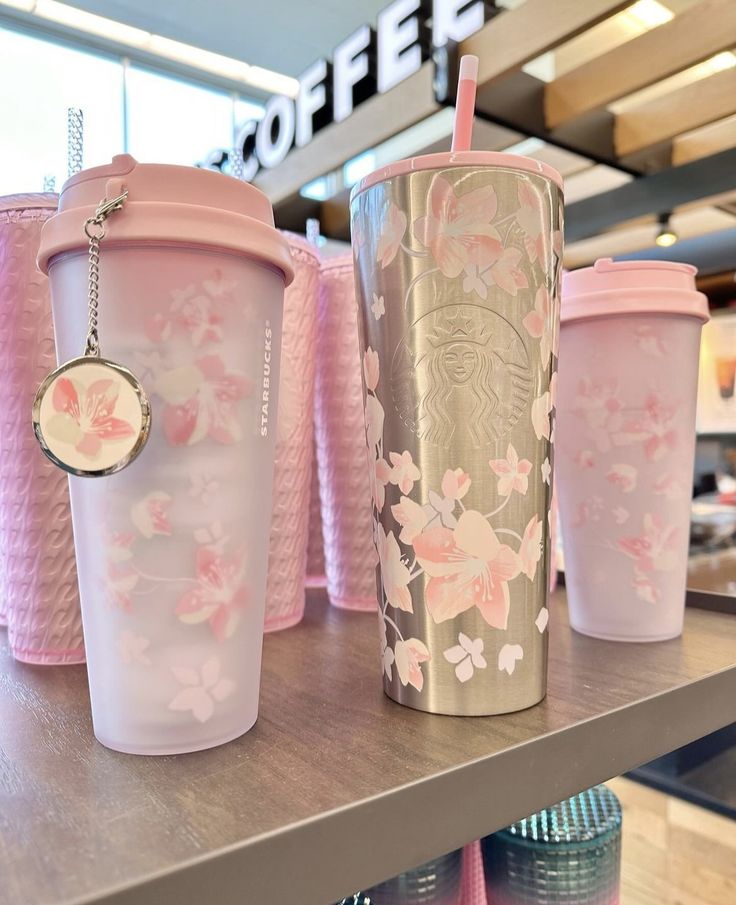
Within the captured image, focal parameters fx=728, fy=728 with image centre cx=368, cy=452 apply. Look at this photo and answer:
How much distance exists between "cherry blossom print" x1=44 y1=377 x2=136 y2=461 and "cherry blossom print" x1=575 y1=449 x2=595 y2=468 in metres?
0.33

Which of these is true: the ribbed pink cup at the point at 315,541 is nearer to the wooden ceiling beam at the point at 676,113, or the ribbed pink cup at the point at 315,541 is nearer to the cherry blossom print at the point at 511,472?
the cherry blossom print at the point at 511,472

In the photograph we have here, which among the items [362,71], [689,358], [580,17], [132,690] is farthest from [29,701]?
[362,71]

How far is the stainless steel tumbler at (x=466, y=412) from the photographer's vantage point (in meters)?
0.35

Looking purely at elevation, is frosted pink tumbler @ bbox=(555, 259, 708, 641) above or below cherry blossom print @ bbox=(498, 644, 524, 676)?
above

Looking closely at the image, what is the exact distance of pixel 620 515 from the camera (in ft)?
1.65

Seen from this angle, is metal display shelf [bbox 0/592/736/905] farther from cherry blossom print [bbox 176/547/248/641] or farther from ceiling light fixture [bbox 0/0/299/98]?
ceiling light fixture [bbox 0/0/299/98]

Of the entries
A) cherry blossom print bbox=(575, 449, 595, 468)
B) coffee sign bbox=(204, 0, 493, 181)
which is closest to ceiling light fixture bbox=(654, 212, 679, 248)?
coffee sign bbox=(204, 0, 493, 181)

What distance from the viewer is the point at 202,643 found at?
0.31 m

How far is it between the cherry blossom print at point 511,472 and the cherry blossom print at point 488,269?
3.1 inches

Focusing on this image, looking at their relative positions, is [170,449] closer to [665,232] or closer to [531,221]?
[531,221]

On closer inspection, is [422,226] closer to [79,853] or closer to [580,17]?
[79,853]

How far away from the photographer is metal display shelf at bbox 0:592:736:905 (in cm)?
24

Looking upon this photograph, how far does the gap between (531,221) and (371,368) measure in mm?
108

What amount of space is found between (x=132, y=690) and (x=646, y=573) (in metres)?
0.35
